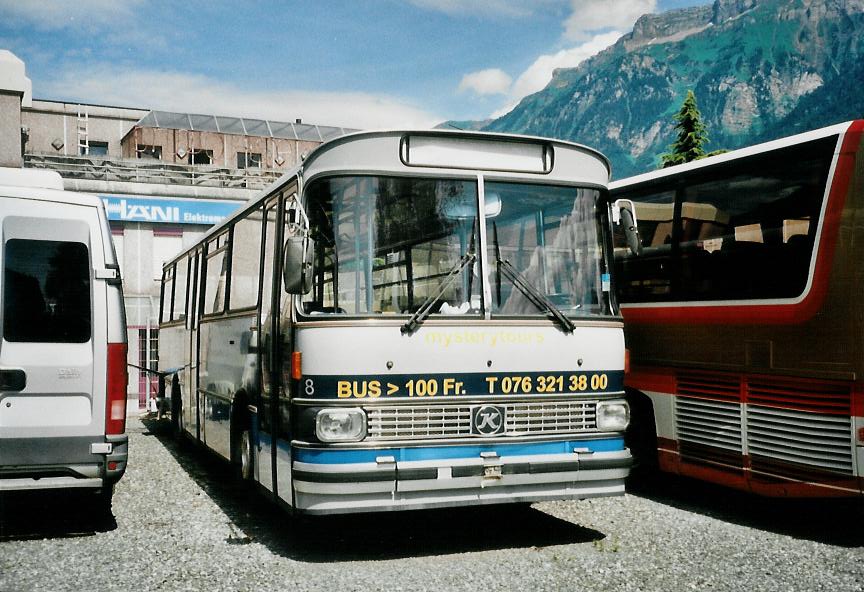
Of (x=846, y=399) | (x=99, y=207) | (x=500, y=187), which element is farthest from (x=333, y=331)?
(x=846, y=399)

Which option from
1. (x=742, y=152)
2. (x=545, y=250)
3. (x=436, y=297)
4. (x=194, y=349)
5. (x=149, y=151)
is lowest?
(x=194, y=349)

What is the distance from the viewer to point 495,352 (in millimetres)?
6805

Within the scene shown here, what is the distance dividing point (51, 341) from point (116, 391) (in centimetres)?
65

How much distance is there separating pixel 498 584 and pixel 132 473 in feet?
22.8

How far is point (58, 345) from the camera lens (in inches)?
288

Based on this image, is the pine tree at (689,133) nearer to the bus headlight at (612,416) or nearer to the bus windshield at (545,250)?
the bus windshield at (545,250)

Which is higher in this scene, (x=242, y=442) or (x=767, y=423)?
(x=767, y=423)

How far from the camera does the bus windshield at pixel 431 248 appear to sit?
21.6 feet

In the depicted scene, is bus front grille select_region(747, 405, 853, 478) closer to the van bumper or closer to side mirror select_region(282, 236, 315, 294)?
side mirror select_region(282, 236, 315, 294)

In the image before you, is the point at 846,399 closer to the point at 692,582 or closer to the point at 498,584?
the point at 692,582

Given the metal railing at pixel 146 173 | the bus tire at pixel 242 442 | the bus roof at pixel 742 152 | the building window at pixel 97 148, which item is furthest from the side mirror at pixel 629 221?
the building window at pixel 97 148

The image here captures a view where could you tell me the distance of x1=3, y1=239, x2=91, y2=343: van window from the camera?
23.7 ft

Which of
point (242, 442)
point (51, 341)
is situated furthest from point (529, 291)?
point (51, 341)

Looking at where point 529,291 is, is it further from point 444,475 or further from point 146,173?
point 146,173
